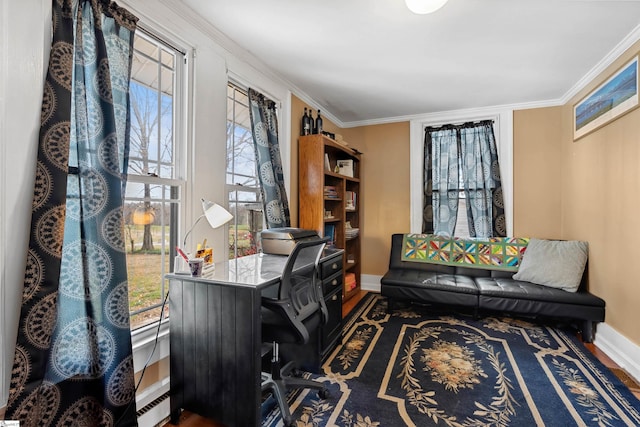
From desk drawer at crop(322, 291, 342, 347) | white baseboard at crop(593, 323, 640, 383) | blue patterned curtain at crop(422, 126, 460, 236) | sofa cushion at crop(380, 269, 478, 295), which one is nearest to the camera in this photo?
white baseboard at crop(593, 323, 640, 383)

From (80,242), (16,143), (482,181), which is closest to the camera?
(16,143)

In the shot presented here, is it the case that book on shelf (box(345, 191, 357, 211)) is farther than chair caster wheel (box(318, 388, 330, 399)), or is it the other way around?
book on shelf (box(345, 191, 357, 211))

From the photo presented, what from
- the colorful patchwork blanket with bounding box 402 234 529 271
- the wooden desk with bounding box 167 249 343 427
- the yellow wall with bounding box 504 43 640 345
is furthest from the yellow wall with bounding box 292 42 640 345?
the wooden desk with bounding box 167 249 343 427

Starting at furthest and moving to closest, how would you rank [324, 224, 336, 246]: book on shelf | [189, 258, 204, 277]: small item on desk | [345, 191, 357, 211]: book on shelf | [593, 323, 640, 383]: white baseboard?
[345, 191, 357, 211]: book on shelf < [324, 224, 336, 246]: book on shelf < [593, 323, 640, 383]: white baseboard < [189, 258, 204, 277]: small item on desk

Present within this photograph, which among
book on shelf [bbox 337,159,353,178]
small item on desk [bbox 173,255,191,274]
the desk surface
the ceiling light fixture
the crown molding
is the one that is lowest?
the desk surface

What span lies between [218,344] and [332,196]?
2.17 m

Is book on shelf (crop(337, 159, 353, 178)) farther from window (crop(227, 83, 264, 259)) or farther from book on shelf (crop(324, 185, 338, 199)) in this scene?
window (crop(227, 83, 264, 259))

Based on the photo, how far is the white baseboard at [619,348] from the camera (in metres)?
2.11

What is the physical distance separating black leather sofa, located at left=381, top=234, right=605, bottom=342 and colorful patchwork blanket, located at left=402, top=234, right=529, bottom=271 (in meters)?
0.08

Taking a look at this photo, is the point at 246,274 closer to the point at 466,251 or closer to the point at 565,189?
the point at 466,251

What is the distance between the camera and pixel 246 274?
67.0 inches

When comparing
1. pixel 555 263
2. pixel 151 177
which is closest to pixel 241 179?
pixel 151 177

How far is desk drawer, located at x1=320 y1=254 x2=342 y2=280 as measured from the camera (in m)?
2.28

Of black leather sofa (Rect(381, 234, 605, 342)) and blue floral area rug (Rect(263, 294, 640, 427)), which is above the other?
black leather sofa (Rect(381, 234, 605, 342))
